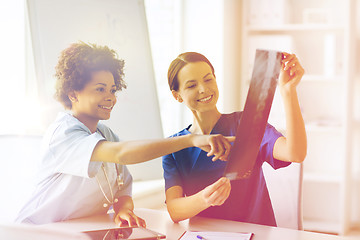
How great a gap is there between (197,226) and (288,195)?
0.44 meters

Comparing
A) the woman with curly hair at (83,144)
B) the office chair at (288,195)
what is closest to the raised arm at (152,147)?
the woman with curly hair at (83,144)

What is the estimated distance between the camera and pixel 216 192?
84 centimetres

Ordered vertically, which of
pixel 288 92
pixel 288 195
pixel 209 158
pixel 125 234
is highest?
→ pixel 288 92

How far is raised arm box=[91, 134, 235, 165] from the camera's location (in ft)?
2.52

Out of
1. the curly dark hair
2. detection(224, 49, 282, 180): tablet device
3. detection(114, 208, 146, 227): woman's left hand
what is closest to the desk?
detection(114, 208, 146, 227): woman's left hand

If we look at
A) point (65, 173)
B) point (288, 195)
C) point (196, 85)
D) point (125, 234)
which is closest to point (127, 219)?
point (125, 234)

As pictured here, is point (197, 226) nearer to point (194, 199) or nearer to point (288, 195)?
point (194, 199)

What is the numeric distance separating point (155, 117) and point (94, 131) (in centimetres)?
18

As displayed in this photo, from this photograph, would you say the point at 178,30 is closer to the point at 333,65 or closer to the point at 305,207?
the point at 333,65

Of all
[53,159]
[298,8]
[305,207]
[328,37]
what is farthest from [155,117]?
[305,207]

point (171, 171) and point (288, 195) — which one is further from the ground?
point (171, 171)

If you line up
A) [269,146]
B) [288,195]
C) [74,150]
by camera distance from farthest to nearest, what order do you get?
[288,195]
[269,146]
[74,150]

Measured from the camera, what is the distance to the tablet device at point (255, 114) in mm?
751

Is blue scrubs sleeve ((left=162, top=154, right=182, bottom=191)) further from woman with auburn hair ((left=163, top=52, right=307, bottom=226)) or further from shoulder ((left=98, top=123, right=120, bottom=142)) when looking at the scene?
shoulder ((left=98, top=123, right=120, bottom=142))
